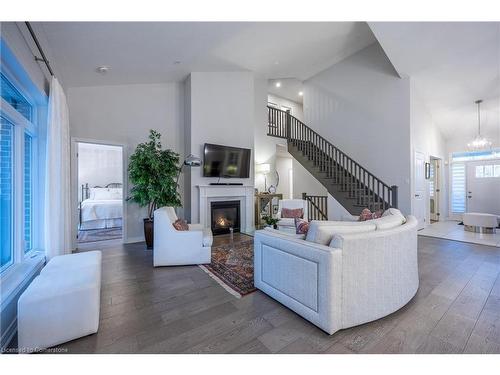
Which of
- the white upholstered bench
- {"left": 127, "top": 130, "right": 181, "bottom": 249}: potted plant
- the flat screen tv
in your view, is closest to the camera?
the white upholstered bench

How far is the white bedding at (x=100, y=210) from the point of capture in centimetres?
568

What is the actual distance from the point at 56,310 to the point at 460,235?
713 centimetres

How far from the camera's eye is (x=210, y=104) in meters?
5.22

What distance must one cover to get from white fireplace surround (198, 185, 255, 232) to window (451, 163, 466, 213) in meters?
6.96

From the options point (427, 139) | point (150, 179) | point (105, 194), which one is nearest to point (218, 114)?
point (150, 179)

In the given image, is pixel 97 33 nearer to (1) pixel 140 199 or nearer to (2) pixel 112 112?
(2) pixel 112 112

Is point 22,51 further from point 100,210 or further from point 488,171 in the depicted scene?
point 488,171

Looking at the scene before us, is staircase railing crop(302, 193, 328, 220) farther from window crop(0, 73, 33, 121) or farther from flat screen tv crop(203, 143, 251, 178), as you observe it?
window crop(0, 73, 33, 121)

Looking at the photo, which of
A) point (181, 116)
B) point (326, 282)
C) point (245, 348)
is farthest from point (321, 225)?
point (181, 116)

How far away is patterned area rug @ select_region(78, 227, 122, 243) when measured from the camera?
4.91 meters

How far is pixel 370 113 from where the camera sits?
602 cm

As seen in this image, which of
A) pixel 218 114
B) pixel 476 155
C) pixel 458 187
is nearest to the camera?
pixel 218 114

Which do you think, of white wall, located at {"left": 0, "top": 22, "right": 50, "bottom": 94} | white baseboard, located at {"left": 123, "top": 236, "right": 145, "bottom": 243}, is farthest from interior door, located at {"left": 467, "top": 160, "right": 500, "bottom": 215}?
white wall, located at {"left": 0, "top": 22, "right": 50, "bottom": 94}

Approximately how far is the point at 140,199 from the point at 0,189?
7.40ft
